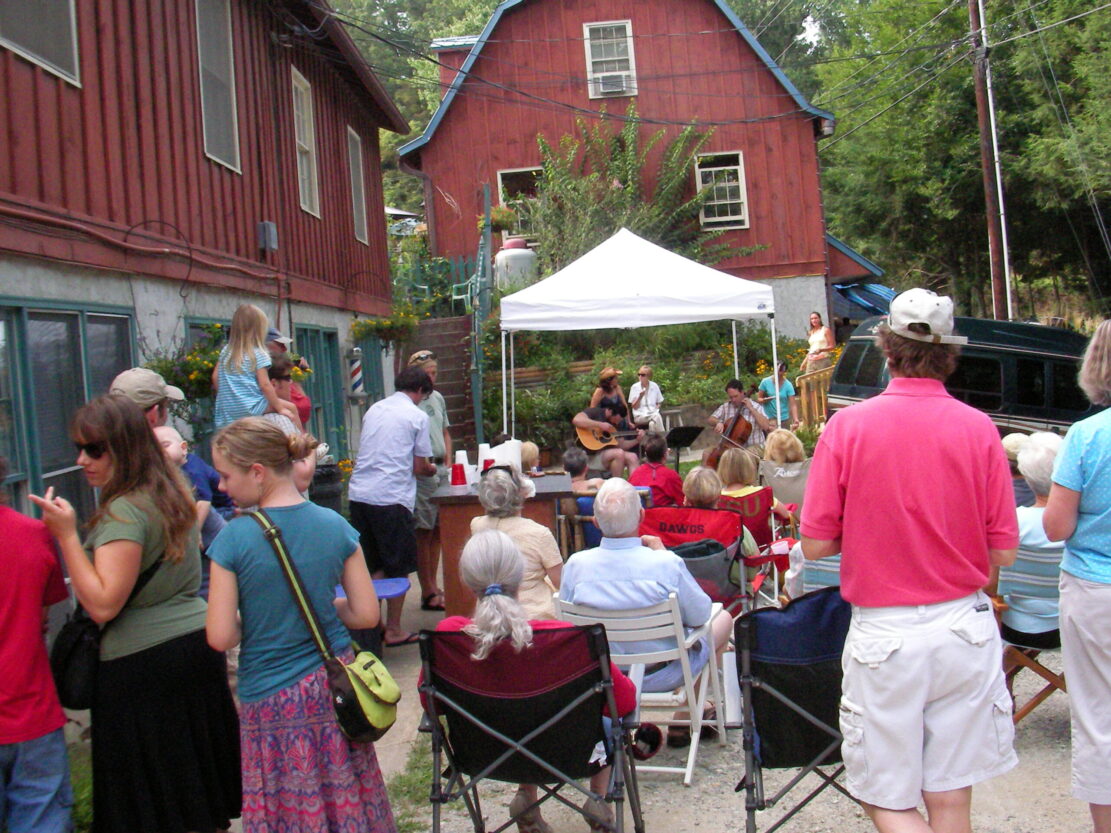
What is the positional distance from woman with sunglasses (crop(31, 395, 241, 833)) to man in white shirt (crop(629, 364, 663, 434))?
32.6 feet

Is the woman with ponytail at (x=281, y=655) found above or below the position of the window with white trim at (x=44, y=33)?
below

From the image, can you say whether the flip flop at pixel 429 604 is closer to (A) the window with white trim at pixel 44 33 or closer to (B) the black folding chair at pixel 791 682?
(A) the window with white trim at pixel 44 33

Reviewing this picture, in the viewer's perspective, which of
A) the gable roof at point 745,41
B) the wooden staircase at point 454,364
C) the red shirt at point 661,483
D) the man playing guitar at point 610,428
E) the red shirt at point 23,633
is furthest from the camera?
the gable roof at point 745,41

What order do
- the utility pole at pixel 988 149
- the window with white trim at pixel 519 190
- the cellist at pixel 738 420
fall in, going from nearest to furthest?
the cellist at pixel 738 420 → the utility pole at pixel 988 149 → the window with white trim at pixel 519 190

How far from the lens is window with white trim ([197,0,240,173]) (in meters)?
8.38

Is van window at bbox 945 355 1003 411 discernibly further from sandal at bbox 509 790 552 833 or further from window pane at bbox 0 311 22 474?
window pane at bbox 0 311 22 474

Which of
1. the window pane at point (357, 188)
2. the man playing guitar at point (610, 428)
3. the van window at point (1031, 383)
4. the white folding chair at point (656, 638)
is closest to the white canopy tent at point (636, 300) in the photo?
the man playing guitar at point (610, 428)

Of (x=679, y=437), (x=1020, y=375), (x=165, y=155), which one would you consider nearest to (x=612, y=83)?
(x=1020, y=375)

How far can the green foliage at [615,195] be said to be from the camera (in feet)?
64.6

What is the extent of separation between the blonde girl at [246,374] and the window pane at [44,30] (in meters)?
1.69

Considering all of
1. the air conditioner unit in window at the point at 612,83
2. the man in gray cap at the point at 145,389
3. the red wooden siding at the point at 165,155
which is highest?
the air conditioner unit in window at the point at 612,83

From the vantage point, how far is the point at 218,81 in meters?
8.80

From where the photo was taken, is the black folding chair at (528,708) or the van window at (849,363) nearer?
the black folding chair at (528,708)

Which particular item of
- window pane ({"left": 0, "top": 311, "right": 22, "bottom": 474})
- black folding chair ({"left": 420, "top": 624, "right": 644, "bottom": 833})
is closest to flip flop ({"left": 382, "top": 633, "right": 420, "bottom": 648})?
window pane ({"left": 0, "top": 311, "right": 22, "bottom": 474})
